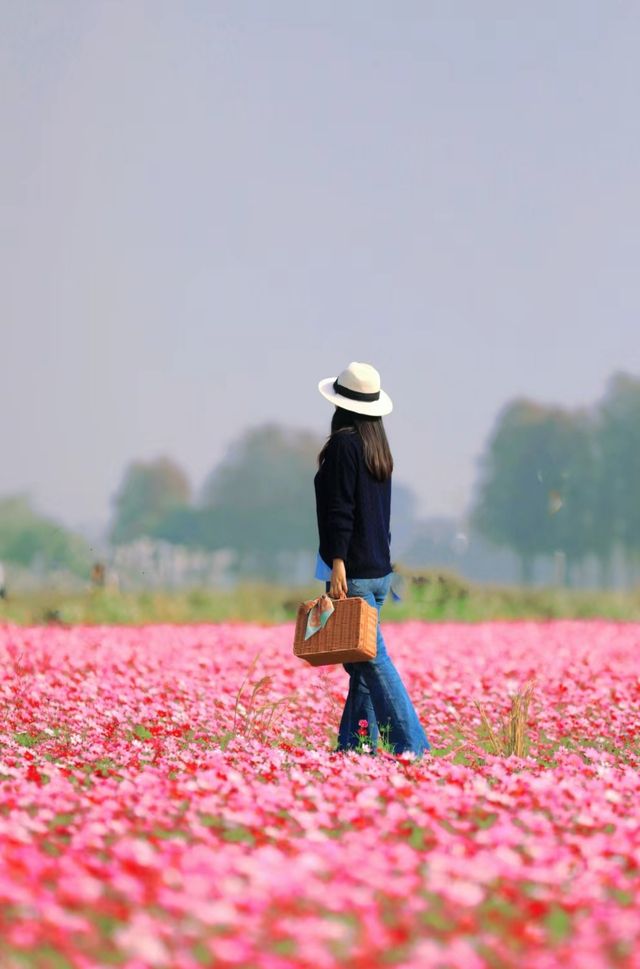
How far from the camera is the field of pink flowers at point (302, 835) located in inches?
145

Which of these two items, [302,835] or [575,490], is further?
[575,490]

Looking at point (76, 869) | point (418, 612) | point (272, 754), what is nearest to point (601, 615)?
point (418, 612)

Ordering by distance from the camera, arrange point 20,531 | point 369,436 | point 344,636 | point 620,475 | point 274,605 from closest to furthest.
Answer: point 344,636 → point 369,436 → point 274,605 → point 620,475 → point 20,531

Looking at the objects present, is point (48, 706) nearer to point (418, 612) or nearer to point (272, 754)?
point (272, 754)

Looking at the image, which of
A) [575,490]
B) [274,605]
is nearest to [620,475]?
[575,490]

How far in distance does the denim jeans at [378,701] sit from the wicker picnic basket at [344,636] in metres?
0.24

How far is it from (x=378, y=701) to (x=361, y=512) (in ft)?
3.45

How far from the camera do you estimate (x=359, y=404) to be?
7055 millimetres

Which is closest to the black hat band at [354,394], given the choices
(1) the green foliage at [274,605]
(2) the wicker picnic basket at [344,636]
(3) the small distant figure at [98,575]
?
(2) the wicker picnic basket at [344,636]

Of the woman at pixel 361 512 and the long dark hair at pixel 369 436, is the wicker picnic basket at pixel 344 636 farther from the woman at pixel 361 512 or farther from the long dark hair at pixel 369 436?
the long dark hair at pixel 369 436

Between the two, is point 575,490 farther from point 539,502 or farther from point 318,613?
point 318,613

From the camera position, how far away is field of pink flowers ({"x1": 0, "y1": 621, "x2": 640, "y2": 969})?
3.68m

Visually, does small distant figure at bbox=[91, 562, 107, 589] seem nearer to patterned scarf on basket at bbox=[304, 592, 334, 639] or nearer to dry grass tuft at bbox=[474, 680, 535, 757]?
dry grass tuft at bbox=[474, 680, 535, 757]

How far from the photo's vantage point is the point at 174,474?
62.5 meters
